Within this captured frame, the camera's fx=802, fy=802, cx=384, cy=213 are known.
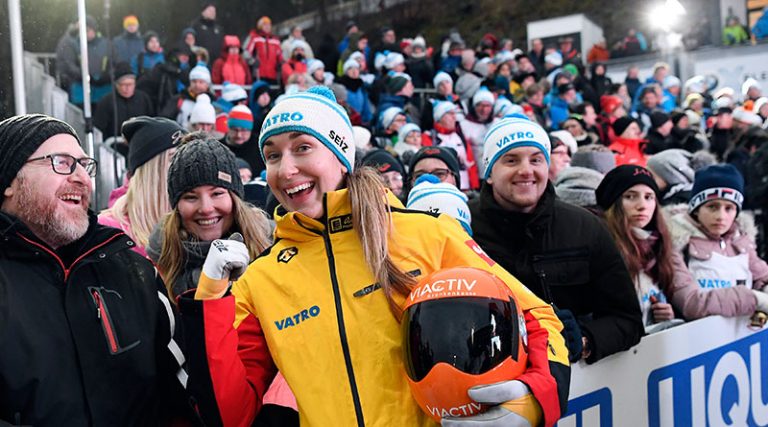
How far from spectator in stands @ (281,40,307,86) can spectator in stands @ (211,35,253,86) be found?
2.13 feet

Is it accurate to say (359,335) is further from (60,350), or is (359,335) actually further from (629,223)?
(629,223)

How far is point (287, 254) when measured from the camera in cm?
263

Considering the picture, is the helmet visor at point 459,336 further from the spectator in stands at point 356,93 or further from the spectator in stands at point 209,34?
the spectator in stands at point 209,34

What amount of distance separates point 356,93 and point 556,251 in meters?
10.1

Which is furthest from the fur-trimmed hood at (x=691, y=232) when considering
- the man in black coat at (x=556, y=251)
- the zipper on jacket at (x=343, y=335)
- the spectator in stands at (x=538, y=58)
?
the spectator in stands at (x=538, y=58)

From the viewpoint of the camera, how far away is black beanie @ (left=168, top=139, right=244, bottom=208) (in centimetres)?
348

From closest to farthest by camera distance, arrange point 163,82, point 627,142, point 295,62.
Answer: point 627,142 < point 163,82 < point 295,62

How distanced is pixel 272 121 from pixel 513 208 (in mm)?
1521

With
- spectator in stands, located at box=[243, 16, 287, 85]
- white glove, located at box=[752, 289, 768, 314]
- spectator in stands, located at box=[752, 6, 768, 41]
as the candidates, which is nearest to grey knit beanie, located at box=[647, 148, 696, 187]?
white glove, located at box=[752, 289, 768, 314]

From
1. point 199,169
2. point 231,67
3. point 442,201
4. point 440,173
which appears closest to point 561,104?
point 231,67

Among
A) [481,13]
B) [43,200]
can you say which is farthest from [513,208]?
[481,13]

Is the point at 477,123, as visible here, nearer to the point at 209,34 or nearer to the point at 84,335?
the point at 209,34

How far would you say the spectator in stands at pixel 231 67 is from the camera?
44.3ft

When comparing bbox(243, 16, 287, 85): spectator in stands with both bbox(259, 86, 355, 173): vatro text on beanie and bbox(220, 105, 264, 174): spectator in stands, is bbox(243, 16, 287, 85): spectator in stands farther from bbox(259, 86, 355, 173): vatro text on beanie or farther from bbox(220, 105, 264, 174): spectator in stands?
bbox(259, 86, 355, 173): vatro text on beanie
